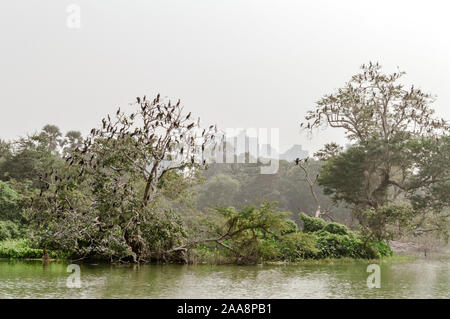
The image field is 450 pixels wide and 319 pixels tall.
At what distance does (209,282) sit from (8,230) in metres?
14.5

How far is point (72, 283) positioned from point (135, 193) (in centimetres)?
471

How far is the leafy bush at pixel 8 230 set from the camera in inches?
875

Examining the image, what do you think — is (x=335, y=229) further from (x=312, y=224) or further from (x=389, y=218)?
(x=389, y=218)

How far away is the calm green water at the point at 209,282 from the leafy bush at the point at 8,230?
747 cm

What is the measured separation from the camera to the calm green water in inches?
382

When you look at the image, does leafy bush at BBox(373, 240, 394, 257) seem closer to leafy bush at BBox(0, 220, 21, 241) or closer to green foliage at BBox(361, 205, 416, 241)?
green foliage at BBox(361, 205, 416, 241)

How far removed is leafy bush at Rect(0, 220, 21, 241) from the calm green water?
7.47 metres

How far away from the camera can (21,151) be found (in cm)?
3209

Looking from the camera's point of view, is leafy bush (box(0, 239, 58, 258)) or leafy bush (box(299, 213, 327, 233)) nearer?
leafy bush (box(0, 239, 58, 258))

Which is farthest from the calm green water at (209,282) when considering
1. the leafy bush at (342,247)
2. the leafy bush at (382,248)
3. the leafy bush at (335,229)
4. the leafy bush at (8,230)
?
the leafy bush at (8,230)
